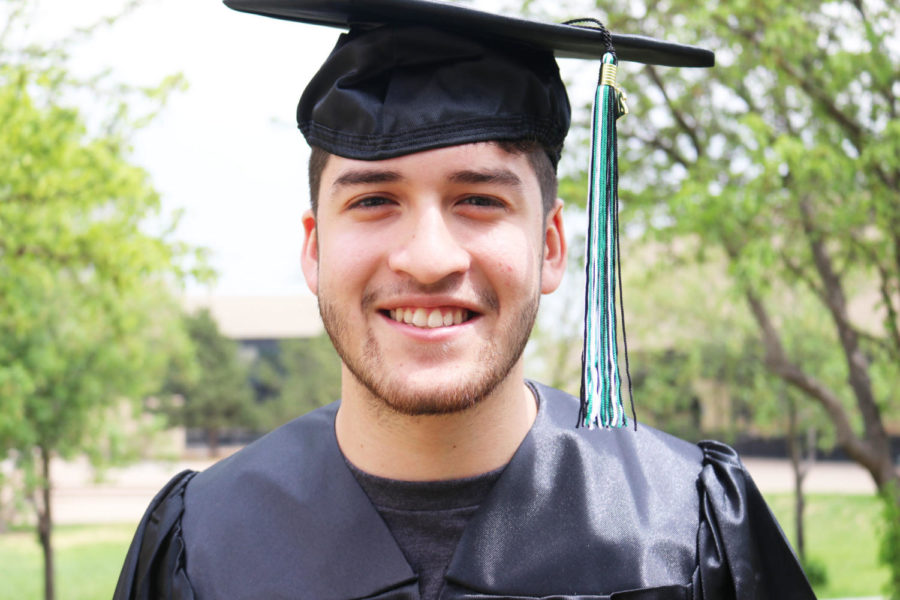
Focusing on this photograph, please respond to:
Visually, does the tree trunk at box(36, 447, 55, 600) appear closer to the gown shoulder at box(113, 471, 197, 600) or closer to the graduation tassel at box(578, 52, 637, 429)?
the gown shoulder at box(113, 471, 197, 600)

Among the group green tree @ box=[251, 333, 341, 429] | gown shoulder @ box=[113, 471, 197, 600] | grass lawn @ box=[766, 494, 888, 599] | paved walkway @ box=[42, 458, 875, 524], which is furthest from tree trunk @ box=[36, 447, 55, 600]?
green tree @ box=[251, 333, 341, 429]

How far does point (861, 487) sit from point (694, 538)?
26.4 metres

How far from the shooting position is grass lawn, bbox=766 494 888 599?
15.1m

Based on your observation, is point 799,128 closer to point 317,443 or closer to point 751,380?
point 317,443

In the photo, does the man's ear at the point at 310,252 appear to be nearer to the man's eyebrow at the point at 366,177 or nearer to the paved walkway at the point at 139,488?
the man's eyebrow at the point at 366,177

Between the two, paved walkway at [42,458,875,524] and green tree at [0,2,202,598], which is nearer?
green tree at [0,2,202,598]

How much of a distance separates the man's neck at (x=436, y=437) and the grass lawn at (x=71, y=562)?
49.5 feet

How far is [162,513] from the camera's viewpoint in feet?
6.41

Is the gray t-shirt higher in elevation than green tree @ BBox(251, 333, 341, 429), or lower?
higher

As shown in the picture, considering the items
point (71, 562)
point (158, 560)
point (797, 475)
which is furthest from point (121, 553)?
point (158, 560)

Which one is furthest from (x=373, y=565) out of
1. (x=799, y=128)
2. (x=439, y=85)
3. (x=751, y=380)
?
(x=751, y=380)

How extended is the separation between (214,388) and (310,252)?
34791 millimetres

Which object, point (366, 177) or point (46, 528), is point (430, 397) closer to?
point (366, 177)

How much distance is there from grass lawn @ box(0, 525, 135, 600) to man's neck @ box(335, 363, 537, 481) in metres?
15.1
